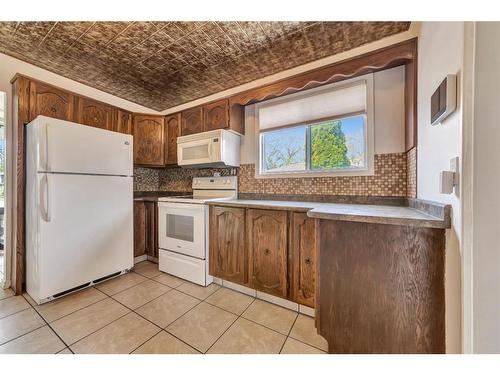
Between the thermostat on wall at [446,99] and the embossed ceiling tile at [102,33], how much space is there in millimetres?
2106

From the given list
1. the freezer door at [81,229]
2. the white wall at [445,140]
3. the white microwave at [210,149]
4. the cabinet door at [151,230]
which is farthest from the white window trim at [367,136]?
the freezer door at [81,229]

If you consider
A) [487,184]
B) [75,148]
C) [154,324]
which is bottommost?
[154,324]

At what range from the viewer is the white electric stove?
2.04 m

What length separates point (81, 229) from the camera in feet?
6.11

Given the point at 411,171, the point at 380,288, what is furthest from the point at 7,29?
the point at 411,171

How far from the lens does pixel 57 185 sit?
5.61ft

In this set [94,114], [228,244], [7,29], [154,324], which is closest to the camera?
[154,324]

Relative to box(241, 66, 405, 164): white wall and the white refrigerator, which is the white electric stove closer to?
the white refrigerator

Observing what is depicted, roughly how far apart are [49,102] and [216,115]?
1.70 metres

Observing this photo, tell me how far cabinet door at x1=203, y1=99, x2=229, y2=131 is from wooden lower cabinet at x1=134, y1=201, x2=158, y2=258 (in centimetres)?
131

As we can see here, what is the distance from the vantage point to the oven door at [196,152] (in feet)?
7.43

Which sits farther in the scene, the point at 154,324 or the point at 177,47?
the point at 177,47

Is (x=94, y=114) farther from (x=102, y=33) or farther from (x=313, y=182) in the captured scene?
(x=313, y=182)

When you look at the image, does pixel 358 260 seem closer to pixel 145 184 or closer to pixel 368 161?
pixel 368 161
